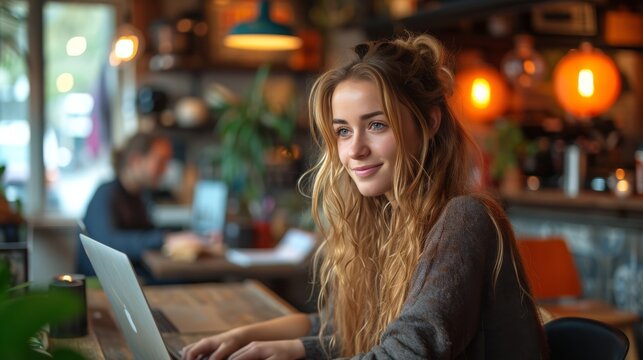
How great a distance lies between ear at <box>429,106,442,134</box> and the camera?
5.36ft

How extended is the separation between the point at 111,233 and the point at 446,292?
10.8ft

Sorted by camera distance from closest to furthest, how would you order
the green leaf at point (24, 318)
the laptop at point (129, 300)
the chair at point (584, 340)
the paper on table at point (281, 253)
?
the green leaf at point (24, 318) → the laptop at point (129, 300) → the chair at point (584, 340) → the paper on table at point (281, 253)

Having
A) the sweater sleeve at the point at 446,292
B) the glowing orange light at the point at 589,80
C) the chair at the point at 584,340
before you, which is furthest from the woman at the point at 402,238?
the glowing orange light at the point at 589,80

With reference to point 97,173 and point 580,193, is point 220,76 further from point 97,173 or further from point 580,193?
point 580,193

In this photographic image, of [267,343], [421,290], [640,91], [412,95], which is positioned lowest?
[267,343]

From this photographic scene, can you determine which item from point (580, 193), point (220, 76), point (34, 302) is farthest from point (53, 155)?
point (34, 302)

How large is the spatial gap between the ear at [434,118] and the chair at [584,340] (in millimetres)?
469

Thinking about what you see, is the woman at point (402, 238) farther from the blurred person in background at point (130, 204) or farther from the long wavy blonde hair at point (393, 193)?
the blurred person in background at point (130, 204)

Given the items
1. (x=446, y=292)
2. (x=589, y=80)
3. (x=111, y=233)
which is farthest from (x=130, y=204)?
(x=446, y=292)

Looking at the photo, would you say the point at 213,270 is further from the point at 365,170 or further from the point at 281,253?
the point at 365,170

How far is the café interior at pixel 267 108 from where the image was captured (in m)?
5.07

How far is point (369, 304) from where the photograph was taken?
1745 mm

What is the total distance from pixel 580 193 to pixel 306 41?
2831 mm

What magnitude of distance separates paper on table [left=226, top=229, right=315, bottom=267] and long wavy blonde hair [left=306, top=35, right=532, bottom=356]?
2053 mm
